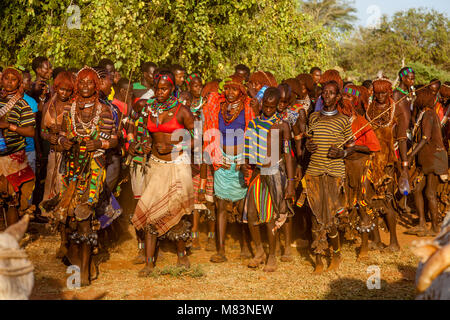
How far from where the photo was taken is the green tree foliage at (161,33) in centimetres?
1018

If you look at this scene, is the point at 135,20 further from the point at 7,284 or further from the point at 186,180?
the point at 7,284

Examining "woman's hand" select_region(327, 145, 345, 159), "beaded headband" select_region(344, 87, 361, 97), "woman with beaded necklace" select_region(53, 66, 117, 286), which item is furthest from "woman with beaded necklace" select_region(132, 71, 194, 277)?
"beaded headband" select_region(344, 87, 361, 97)

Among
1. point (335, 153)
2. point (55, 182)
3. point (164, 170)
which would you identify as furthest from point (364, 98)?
point (55, 182)

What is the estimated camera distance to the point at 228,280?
6.61 m

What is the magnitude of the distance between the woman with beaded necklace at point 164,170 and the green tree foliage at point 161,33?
10.2 feet

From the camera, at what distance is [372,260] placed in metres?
7.55

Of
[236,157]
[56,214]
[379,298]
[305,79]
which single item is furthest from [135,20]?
[379,298]

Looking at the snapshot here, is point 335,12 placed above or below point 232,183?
above

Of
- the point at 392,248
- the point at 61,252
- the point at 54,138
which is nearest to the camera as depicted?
the point at 54,138

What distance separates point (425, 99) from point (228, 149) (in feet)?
11.8

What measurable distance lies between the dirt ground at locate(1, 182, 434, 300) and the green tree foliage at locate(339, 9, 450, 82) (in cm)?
2171

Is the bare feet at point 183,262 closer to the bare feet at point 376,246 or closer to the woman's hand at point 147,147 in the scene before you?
the woman's hand at point 147,147

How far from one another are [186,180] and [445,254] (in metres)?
4.04

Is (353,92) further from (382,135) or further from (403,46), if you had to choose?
(403,46)
